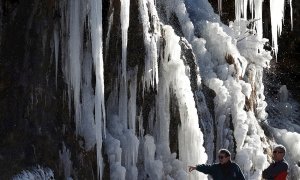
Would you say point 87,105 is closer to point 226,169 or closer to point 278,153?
point 226,169

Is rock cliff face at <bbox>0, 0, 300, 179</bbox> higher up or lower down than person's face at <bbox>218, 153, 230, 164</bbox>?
higher up

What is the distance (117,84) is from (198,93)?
2188mm

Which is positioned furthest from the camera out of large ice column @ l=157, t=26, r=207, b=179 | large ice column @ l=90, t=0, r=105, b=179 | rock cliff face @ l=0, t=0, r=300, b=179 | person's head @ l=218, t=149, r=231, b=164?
large ice column @ l=157, t=26, r=207, b=179

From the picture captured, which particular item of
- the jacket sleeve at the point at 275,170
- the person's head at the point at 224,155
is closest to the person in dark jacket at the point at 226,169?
the person's head at the point at 224,155

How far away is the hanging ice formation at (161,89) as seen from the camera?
7.64 meters

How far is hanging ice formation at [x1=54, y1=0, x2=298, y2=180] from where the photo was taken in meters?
7.64

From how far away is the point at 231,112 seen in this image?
1073 centimetres

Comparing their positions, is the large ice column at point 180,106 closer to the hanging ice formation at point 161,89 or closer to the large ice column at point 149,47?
the hanging ice formation at point 161,89

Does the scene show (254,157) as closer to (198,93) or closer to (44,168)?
(198,93)

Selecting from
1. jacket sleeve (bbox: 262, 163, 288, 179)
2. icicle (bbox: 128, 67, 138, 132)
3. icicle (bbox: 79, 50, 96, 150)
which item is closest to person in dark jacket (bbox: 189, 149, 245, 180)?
jacket sleeve (bbox: 262, 163, 288, 179)

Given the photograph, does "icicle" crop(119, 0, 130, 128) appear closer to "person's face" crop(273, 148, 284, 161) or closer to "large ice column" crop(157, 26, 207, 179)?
"large ice column" crop(157, 26, 207, 179)

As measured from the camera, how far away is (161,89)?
9.18 meters

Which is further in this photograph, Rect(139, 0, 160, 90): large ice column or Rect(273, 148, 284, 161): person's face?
Rect(139, 0, 160, 90): large ice column

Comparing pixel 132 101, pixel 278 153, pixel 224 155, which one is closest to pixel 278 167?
pixel 278 153
